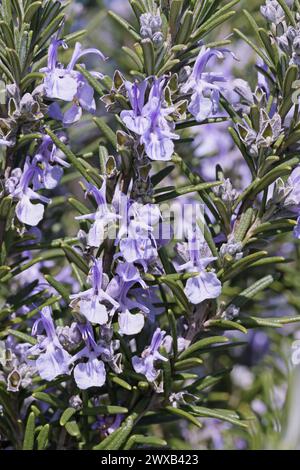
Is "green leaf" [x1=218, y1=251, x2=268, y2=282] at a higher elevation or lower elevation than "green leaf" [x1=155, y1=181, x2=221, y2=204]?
lower

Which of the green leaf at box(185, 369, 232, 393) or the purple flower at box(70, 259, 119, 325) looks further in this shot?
the green leaf at box(185, 369, 232, 393)

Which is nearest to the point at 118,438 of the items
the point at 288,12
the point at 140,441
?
the point at 140,441

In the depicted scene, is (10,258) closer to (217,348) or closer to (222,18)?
(217,348)

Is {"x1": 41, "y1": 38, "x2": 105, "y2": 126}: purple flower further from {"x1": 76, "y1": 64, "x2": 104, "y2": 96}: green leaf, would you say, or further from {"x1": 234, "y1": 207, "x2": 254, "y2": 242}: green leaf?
{"x1": 234, "y1": 207, "x2": 254, "y2": 242}: green leaf

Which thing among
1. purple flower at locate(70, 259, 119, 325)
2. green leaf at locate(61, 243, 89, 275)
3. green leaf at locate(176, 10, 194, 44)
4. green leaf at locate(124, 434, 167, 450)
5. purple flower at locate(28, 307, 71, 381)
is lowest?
green leaf at locate(124, 434, 167, 450)

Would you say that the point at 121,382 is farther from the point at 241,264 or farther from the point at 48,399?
the point at 241,264

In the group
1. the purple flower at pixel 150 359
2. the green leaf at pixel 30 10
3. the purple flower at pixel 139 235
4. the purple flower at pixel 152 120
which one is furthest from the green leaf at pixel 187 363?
the green leaf at pixel 30 10

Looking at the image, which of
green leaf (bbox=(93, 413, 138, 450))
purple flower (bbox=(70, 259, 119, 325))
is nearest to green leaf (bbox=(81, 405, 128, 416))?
green leaf (bbox=(93, 413, 138, 450))
